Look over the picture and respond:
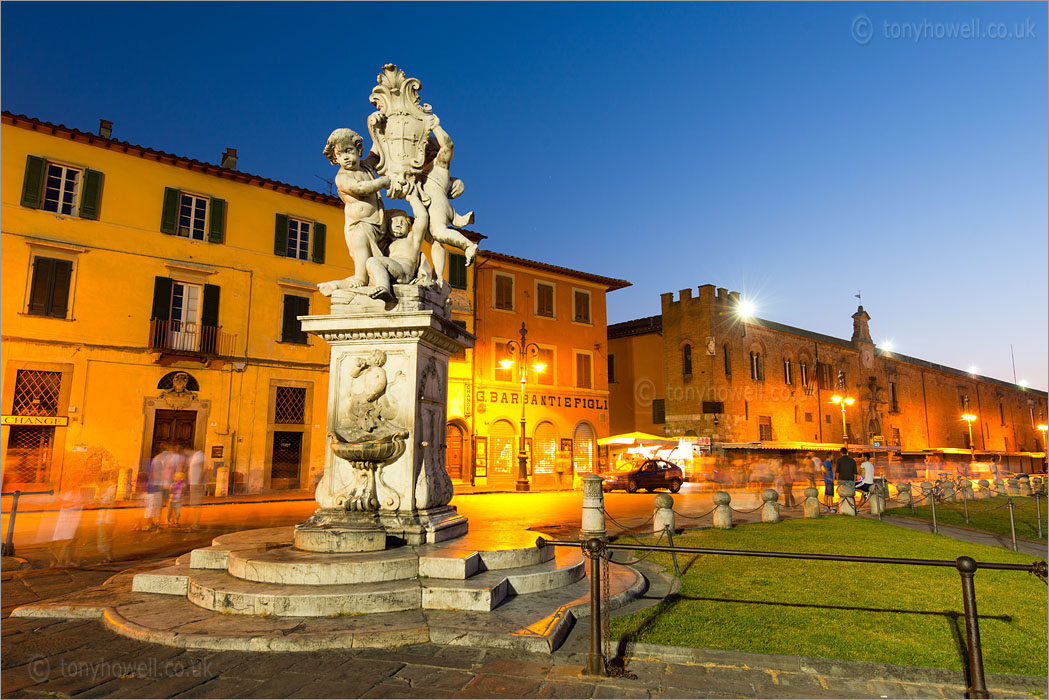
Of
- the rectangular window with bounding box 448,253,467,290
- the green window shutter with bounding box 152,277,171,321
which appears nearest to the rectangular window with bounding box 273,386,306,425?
the green window shutter with bounding box 152,277,171,321

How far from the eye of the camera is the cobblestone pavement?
3.59 metres

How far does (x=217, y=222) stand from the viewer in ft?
73.7

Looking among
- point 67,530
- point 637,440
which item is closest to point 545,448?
point 637,440

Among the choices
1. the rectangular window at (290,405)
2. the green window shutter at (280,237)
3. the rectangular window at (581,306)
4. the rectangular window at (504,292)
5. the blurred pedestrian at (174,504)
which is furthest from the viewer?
the rectangular window at (581,306)

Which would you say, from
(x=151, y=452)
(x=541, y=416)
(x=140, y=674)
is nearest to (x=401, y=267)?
(x=140, y=674)

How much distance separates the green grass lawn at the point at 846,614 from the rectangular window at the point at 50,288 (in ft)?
64.8

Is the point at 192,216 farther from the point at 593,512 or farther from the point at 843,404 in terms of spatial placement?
the point at 843,404

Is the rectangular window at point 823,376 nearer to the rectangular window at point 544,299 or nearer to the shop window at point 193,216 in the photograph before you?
the rectangular window at point 544,299

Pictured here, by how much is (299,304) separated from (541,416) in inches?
494

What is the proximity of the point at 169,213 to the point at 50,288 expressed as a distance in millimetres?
4320

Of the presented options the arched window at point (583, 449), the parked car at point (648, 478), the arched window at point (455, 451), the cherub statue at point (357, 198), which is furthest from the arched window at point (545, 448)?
the cherub statue at point (357, 198)

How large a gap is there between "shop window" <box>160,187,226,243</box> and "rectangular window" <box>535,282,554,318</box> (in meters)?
14.7

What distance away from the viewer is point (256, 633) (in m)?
4.31

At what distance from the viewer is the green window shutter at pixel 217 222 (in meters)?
22.3
